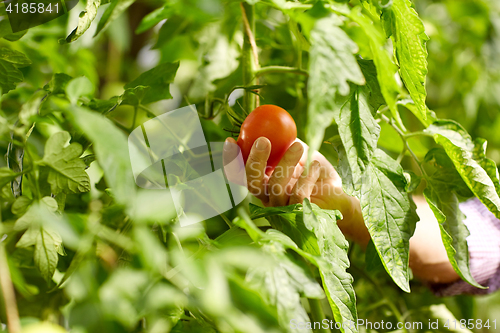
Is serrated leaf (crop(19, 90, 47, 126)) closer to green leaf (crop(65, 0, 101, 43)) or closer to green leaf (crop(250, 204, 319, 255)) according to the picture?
green leaf (crop(65, 0, 101, 43))

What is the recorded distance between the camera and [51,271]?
0.31m

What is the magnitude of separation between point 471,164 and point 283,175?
194 millimetres

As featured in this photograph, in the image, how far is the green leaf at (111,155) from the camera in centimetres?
21

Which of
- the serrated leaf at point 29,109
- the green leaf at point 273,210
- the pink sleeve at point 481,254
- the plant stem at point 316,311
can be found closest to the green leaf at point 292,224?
the green leaf at point 273,210

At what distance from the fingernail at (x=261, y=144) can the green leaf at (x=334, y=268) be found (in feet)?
0.26

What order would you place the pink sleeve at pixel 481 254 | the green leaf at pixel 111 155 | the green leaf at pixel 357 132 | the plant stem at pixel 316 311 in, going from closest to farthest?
the green leaf at pixel 111 155
the green leaf at pixel 357 132
the plant stem at pixel 316 311
the pink sleeve at pixel 481 254

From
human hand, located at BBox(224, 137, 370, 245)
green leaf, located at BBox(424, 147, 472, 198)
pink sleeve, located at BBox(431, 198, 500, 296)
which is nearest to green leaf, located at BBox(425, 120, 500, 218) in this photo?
green leaf, located at BBox(424, 147, 472, 198)

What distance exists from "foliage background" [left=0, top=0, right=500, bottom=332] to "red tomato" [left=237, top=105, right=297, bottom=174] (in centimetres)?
10

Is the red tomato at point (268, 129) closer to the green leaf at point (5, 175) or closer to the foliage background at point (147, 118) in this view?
the foliage background at point (147, 118)

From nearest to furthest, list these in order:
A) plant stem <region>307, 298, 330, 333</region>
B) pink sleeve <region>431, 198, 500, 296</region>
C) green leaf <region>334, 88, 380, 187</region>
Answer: green leaf <region>334, 88, 380, 187</region> → plant stem <region>307, 298, 330, 333</region> → pink sleeve <region>431, 198, 500, 296</region>

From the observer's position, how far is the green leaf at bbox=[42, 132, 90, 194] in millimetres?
300

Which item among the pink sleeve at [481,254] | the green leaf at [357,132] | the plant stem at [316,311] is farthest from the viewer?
the pink sleeve at [481,254]

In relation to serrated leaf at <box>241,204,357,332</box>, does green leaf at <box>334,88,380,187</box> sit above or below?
above

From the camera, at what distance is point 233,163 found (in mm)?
400
